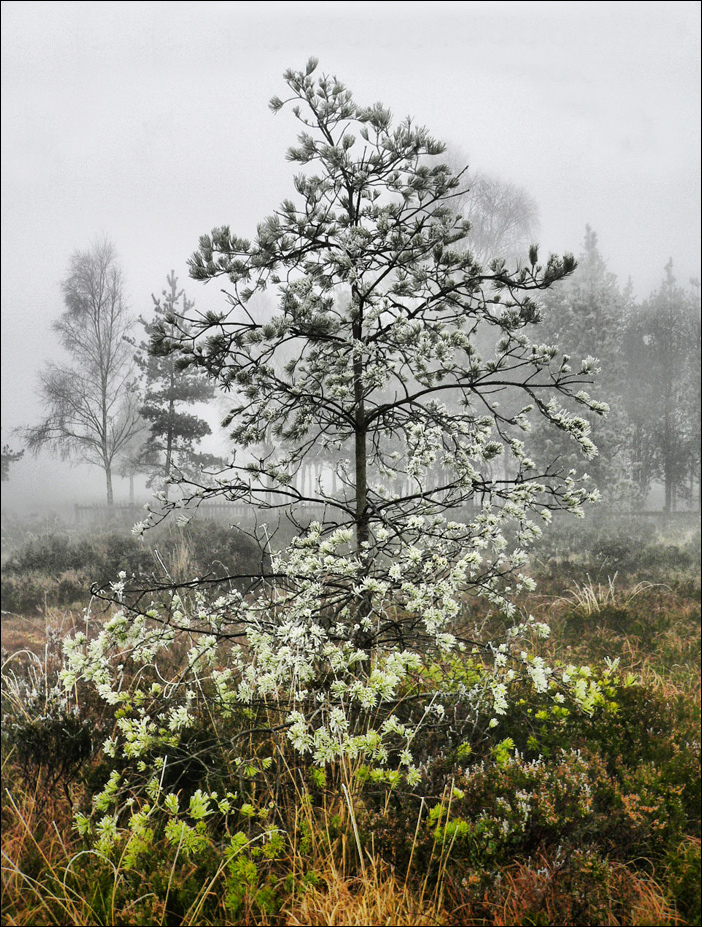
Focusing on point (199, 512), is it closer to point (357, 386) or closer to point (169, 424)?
point (169, 424)

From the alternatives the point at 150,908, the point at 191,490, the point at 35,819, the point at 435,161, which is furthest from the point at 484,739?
the point at 435,161

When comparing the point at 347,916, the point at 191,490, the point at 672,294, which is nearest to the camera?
the point at 347,916

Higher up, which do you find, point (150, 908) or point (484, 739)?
point (484, 739)

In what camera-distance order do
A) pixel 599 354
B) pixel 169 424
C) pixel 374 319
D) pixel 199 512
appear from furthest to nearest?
pixel 599 354, pixel 199 512, pixel 169 424, pixel 374 319

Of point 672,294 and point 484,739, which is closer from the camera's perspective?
point 484,739

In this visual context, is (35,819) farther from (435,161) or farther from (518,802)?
(435,161)

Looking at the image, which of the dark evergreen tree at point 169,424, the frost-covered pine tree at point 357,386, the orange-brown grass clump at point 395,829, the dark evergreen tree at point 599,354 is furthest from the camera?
the dark evergreen tree at point 599,354

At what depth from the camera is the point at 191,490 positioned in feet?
10.1

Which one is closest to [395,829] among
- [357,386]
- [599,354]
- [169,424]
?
[357,386]

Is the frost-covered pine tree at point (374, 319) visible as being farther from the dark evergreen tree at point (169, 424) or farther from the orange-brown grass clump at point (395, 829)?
the dark evergreen tree at point (169, 424)

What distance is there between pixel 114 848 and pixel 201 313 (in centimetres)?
276

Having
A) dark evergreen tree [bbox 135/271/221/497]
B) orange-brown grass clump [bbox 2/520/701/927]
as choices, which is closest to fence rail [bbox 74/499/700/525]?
dark evergreen tree [bbox 135/271/221/497]

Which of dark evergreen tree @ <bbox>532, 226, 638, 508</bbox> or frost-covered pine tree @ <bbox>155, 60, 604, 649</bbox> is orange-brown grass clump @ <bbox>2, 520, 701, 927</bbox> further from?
dark evergreen tree @ <bbox>532, 226, 638, 508</bbox>

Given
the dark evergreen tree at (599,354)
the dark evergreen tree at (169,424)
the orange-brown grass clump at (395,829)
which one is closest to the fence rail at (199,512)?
the dark evergreen tree at (169,424)
